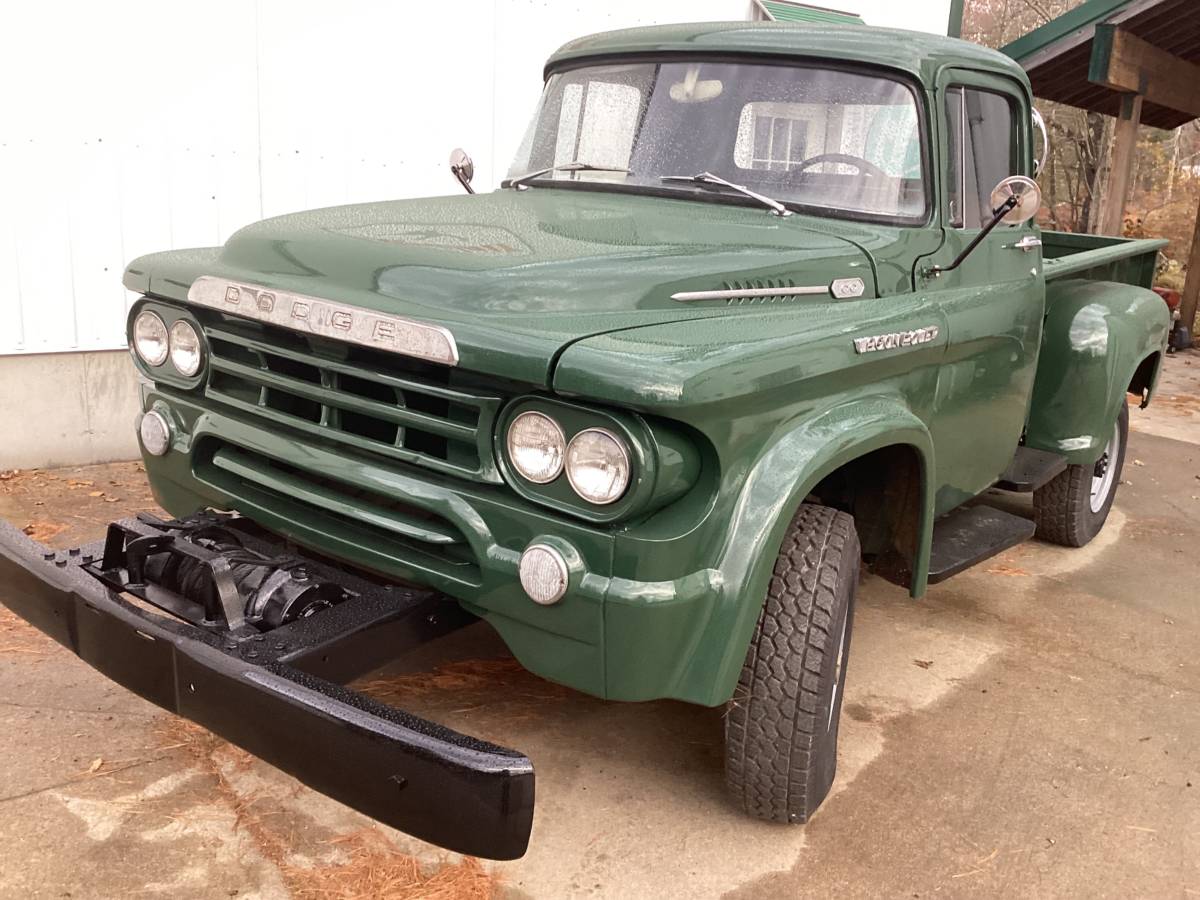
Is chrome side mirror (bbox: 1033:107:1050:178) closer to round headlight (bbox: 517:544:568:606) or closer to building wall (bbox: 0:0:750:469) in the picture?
round headlight (bbox: 517:544:568:606)

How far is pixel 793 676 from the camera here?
256 cm

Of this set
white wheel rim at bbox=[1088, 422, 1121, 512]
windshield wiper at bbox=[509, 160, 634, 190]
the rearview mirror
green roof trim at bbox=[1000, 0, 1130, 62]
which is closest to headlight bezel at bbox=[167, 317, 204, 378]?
windshield wiper at bbox=[509, 160, 634, 190]

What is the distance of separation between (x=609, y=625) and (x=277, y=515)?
0.96m

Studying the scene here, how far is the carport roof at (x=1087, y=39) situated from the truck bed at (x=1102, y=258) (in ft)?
12.5

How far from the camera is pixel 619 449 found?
2.10 m

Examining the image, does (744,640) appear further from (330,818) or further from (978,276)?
(978,276)

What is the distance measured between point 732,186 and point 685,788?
65.8 inches

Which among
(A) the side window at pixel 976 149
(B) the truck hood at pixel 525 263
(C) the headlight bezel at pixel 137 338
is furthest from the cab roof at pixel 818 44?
(C) the headlight bezel at pixel 137 338

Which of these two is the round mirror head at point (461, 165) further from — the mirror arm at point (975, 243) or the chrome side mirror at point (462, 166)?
the mirror arm at point (975, 243)

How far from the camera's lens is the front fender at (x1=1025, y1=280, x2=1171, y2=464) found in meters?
4.34

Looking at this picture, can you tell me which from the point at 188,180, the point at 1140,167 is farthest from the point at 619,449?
the point at 1140,167

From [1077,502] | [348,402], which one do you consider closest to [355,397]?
[348,402]

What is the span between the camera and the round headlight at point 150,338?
2.93 m

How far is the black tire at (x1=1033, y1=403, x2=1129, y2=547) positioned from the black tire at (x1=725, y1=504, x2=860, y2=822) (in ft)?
8.19
